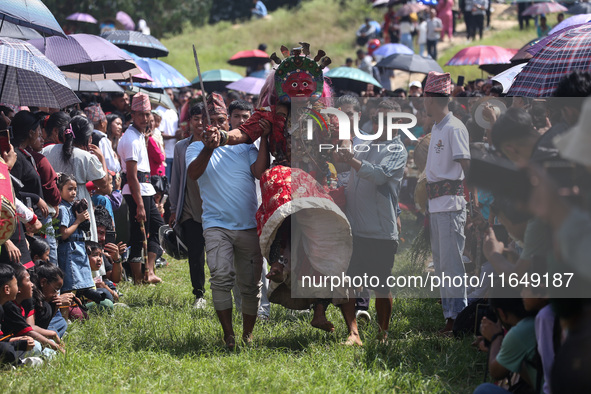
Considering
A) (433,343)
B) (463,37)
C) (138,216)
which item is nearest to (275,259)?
(433,343)

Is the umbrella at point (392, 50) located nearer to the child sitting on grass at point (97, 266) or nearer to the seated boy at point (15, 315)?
the child sitting on grass at point (97, 266)

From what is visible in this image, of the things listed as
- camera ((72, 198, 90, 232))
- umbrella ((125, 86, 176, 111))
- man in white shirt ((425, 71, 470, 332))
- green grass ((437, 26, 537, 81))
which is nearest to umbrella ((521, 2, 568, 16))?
green grass ((437, 26, 537, 81))

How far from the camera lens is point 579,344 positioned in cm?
280

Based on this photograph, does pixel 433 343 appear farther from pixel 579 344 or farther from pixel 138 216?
pixel 138 216

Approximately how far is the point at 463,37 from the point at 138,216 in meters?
24.0

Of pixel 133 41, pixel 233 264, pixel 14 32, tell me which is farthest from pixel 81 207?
pixel 133 41

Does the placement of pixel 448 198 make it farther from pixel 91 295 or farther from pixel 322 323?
pixel 91 295

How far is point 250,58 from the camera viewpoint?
61.5ft

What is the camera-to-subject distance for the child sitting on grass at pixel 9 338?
5.00 meters

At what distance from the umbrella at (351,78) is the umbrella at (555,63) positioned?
29.8ft

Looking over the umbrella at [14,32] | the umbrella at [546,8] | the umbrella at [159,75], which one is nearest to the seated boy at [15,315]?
the umbrella at [14,32]

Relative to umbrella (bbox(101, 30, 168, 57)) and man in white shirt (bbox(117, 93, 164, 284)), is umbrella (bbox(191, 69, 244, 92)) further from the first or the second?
man in white shirt (bbox(117, 93, 164, 284))

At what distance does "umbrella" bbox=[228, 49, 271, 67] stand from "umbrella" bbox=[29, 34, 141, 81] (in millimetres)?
8692

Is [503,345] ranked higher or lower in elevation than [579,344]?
lower
